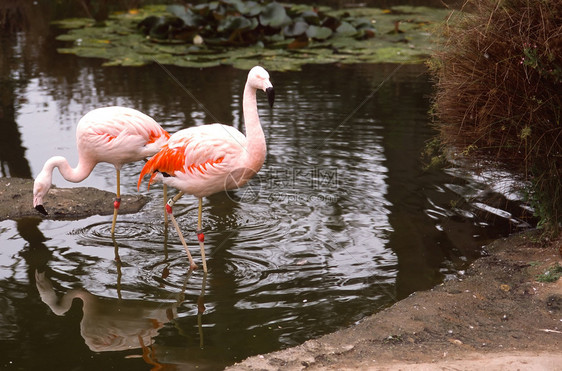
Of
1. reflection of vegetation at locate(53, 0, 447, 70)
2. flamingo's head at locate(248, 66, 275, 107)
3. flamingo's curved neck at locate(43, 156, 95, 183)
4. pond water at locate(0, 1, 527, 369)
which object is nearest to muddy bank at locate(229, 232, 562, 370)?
pond water at locate(0, 1, 527, 369)

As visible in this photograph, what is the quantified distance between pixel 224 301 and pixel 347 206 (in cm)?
216

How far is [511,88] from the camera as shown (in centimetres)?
529

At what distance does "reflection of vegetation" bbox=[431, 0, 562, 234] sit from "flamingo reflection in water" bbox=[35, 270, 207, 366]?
99.1 inches

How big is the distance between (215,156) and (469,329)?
2.31 m

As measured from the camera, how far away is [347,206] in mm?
6840

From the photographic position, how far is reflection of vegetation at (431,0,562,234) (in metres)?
5.09

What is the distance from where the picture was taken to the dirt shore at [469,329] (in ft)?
13.5

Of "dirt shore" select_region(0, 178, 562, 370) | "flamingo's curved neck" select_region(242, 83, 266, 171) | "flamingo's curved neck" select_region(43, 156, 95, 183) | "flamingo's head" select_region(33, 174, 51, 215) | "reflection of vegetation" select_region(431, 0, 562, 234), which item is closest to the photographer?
"dirt shore" select_region(0, 178, 562, 370)

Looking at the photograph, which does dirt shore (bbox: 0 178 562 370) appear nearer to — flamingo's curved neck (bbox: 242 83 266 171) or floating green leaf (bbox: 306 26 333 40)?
flamingo's curved neck (bbox: 242 83 266 171)

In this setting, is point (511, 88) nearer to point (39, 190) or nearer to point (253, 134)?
point (253, 134)

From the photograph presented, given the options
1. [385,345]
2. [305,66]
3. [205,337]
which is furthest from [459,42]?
[305,66]

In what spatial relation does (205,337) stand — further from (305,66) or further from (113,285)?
(305,66)

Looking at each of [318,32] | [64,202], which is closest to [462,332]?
[64,202]

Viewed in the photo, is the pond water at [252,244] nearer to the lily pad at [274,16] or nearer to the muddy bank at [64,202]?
the muddy bank at [64,202]
